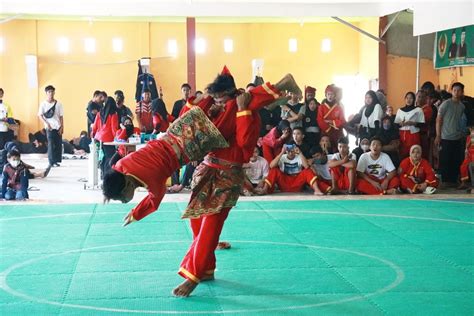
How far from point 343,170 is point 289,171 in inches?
30.8

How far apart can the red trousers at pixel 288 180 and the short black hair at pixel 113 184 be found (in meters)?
5.95

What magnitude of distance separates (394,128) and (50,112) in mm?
6009

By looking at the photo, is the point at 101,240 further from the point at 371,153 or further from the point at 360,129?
the point at 360,129

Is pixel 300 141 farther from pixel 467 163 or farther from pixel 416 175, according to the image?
pixel 467 163

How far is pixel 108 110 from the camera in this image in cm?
1124

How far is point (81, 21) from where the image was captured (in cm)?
2041

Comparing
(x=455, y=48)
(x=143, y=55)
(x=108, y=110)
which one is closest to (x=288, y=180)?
(x=108, y=110)

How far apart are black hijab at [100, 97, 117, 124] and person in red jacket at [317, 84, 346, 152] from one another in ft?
10.6

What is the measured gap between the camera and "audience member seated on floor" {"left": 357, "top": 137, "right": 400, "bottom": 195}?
1022 centimetres

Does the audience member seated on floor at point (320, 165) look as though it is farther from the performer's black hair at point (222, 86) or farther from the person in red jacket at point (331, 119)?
the performer's black hair at point (222, 86)

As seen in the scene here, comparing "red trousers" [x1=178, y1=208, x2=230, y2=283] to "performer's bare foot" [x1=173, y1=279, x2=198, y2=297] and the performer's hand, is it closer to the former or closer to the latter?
"performer's bare foot" [x1=173, y1=279, x2=198, y2=297]

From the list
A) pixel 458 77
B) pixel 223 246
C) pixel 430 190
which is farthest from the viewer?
pixel 458 77

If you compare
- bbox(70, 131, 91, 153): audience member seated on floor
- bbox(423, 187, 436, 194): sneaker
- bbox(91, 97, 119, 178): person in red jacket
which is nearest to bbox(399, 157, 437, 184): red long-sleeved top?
bbox(423, 187, 436, 194): sneaker

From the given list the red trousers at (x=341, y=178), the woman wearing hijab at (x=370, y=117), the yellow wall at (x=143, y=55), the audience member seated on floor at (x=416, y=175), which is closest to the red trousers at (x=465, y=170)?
the audience member seated on floor at (x=416, y=175)
